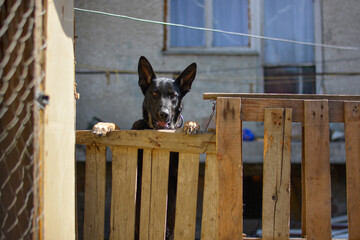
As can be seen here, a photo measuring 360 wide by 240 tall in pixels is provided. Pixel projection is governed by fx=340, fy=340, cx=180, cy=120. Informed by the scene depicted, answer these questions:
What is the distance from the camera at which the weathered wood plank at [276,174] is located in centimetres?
257

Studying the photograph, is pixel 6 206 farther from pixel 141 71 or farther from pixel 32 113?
pixel 141 71

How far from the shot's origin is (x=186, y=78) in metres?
4.18

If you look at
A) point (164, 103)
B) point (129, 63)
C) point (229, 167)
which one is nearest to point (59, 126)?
point (229, 167)

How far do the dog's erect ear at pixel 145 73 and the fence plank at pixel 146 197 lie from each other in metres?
1.36

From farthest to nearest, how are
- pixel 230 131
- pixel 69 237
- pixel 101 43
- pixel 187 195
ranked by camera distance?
pixel 101 43
pixel 187 195
pixel 230 131
pixel 69 237

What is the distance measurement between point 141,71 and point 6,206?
2.46 metres

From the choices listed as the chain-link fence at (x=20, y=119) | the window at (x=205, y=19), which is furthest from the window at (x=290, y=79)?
the chain-link fence at (x=20, y=119)

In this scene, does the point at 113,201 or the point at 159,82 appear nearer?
the point at 113,201

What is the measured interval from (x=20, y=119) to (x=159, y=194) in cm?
144

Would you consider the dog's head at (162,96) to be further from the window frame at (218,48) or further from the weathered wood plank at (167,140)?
the window frame at (218,48)

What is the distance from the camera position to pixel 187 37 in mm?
7484

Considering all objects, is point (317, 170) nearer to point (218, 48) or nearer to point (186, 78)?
point (186, 78)

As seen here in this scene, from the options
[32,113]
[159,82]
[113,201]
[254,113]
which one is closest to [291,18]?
[159,82]

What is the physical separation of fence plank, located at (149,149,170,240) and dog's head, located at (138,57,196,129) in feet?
2.96
